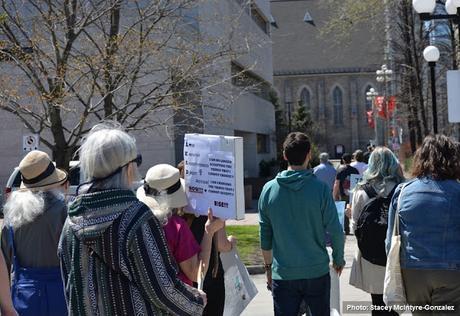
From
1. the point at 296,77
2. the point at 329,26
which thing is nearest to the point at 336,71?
the point at 296,77

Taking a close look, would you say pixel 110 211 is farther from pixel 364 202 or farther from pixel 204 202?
pixel 364 202

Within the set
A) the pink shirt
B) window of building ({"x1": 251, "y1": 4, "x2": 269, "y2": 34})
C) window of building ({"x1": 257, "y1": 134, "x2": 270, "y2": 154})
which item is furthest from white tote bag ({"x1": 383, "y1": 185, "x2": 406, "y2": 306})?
window of building ({"x1": 257, "y1": 134, "x2": 270, "y2": 154})

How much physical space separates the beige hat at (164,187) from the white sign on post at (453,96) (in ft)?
30.8

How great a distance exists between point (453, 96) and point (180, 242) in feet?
32.9

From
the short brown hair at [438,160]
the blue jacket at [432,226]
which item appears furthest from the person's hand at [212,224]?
the short brown hair at [438,160]

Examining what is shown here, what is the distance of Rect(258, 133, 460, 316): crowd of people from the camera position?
4680 millimetres

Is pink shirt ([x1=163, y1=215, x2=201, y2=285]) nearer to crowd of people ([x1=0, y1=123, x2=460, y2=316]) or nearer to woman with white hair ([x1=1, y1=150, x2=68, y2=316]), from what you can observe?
crowd of people ([x1=0, y1=123, x2=460, y2=316])

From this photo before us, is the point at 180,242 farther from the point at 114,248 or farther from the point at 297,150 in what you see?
the point at 297,150

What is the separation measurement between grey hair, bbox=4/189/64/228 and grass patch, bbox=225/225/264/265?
7872 mm

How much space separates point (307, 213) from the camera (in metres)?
5.36

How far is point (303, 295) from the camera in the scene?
5.37 metres

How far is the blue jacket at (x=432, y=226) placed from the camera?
4645mm

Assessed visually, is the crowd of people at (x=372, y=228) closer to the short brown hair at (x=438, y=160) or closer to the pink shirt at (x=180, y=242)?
the short brown hair at (x=438, y=160)

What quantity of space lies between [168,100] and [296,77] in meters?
80.3
